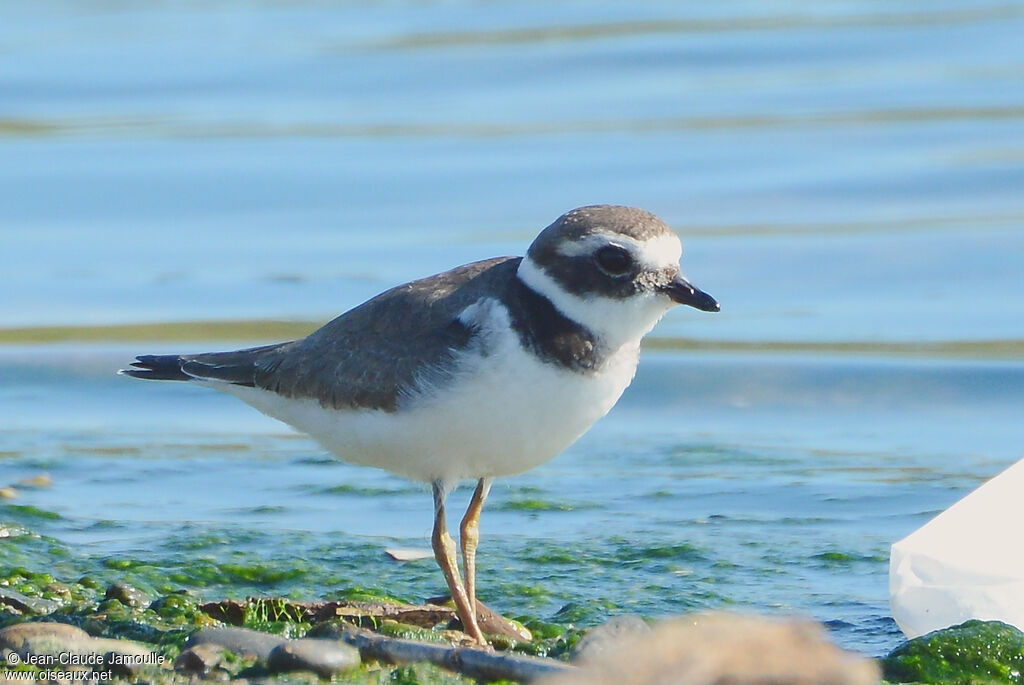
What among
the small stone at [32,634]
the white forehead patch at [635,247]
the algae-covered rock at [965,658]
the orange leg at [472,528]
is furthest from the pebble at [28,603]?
the algae-covered rock at [965,658]

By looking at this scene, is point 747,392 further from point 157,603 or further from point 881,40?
point 881,40

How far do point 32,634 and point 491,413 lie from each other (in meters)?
1.50

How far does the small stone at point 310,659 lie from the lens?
477 centimetres

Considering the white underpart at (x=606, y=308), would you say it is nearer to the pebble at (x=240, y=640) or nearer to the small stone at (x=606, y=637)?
the small stone at (x=606, y=637)

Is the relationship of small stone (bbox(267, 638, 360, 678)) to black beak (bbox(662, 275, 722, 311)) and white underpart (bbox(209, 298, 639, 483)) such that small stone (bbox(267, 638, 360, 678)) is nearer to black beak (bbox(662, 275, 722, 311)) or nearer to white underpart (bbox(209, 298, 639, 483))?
white underpart (bbox(209, 298, 639, 483))

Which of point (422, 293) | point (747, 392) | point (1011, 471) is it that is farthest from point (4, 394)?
point (1011, 471)

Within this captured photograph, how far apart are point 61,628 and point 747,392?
534 centimetres

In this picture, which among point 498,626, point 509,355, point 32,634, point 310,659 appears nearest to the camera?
point 310,659

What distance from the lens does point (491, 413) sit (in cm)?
539

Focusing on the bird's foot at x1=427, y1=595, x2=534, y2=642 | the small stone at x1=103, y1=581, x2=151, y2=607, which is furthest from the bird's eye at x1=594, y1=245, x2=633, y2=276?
the small stone at x1=103, y1=581, x2=151, y2=607

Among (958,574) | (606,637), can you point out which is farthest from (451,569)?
(958,574)

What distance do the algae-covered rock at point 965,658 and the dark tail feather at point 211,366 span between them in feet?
8.20

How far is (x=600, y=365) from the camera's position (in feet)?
17.9

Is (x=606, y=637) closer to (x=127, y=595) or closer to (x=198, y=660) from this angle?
(x=198, y=660)
